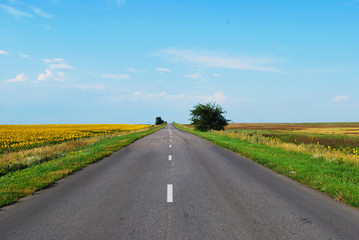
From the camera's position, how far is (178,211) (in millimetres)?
5477

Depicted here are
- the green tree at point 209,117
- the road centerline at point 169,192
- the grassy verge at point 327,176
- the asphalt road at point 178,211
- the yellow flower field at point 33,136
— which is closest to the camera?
the asphalt road at point 178,211

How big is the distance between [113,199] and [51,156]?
1113cm

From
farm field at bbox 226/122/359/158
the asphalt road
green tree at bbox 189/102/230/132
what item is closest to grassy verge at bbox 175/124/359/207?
the asphalt road

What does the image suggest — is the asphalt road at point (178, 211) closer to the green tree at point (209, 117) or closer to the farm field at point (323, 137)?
the farm field at point (323, 137)

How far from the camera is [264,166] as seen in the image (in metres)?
11.7

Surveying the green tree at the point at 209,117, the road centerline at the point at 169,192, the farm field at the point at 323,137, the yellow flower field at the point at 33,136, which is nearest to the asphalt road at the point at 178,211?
the road centerline at the point at 169,192

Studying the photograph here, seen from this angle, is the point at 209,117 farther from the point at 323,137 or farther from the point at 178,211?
the point at 178,211

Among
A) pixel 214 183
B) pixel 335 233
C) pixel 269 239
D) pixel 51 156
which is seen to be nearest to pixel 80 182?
pixel 214 183

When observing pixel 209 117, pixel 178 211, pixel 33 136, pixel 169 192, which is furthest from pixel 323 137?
pixel 33 136

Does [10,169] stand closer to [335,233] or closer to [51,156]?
[51,156]

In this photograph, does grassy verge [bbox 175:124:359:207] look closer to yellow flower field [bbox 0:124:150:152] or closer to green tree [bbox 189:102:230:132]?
yellow flower field [bbox 0:124:150:152]

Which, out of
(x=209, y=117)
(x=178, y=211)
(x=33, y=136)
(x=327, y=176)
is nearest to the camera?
(x=178, y=211)

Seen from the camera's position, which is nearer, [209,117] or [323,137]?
[323,137]

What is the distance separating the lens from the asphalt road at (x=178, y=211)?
4.43 metres
